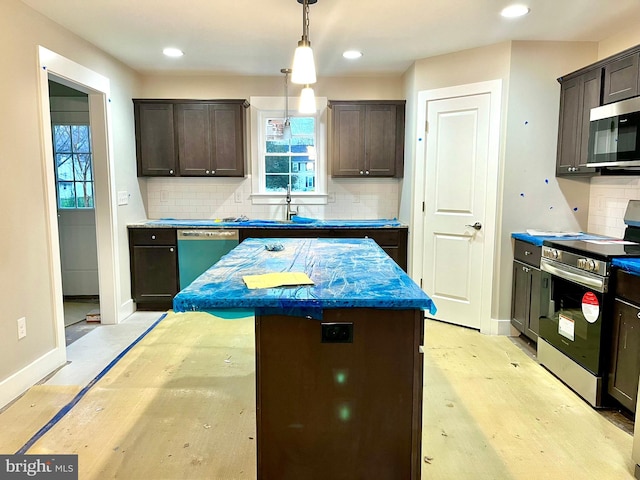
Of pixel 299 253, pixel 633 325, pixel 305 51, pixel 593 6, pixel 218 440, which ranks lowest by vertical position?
pixel 218 440

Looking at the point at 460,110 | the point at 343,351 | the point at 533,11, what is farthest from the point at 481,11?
the point at 343,351

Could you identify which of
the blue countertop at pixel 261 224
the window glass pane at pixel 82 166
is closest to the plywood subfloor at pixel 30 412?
the blue countertop at pixel 261 224

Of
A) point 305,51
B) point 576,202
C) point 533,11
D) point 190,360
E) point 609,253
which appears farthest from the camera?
point 576,202

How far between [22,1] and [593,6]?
147 inches

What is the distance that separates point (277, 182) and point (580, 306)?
3366mm

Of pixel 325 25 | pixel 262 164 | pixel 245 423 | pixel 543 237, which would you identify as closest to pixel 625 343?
pixel 543 237

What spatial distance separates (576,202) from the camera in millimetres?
3625

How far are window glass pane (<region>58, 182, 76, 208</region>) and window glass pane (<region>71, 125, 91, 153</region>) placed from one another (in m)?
0.40

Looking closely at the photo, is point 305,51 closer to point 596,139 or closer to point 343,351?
point 343,351

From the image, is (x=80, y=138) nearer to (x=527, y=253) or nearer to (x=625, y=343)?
(x=527, y=253)

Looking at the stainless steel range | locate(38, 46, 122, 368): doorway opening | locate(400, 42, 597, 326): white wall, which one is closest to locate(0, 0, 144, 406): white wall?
locate(38, 46, 122, 368): doorway opening

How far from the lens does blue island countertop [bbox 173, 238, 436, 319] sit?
156cm

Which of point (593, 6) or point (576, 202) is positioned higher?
point (593, 6)

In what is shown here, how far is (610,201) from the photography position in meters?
3.35
